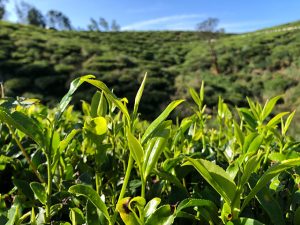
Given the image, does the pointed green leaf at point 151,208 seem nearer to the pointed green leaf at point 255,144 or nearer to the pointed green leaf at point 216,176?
the pointed green leaf at point 216,176

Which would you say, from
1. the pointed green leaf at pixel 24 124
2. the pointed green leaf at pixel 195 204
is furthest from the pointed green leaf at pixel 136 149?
the pointed green leaf at pixel 24 124

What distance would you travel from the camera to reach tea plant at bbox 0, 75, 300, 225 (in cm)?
67

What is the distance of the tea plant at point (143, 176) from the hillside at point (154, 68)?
1460cm

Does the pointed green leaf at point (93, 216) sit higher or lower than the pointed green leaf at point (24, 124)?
lower

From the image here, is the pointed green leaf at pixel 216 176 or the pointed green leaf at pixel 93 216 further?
the pointed green leaf at pixel 93 216

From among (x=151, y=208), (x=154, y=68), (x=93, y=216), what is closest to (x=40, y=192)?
(x=93, y=216)

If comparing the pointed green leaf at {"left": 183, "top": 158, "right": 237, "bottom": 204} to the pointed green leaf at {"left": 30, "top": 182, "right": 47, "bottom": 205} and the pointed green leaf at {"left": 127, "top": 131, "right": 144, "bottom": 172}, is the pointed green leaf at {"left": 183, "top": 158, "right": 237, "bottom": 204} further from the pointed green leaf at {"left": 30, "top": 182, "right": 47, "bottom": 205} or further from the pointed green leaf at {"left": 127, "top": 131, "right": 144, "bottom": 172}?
the pointed green leaf at {"left": 30, "top": 182, "right": 47, "bottom": 205}

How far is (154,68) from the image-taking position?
2205cm

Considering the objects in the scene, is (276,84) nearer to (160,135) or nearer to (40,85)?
(40,85)

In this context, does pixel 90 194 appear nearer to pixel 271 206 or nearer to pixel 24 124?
pixel 24 124

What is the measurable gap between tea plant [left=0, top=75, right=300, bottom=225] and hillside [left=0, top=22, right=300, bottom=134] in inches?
575

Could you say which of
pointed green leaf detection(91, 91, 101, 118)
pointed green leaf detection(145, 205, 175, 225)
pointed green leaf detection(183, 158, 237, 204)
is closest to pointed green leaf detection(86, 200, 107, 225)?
pointed green leaf detection(145, 205, 175, 225)

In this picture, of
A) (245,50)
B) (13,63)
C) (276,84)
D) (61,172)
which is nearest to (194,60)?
(245,50)

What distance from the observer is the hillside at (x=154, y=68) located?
57.3ft
